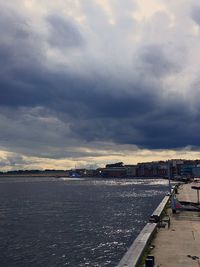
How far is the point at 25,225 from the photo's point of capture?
69000 mm

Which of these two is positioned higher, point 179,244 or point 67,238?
point 179,244

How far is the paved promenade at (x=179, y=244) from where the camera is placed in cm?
3048

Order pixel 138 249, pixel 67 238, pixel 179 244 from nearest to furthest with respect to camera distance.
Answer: pixel 138 249 < pixel 179 244 < pixel 67 238

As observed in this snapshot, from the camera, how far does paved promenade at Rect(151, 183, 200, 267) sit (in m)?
30.5

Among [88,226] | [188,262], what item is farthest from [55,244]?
[188,262]

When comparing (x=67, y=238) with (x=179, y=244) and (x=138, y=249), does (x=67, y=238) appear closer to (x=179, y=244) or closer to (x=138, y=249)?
(x=179, y=244)

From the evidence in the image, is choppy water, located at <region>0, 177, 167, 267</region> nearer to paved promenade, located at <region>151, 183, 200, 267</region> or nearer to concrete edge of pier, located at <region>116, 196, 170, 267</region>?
concrete edge of pier, located at <region>116, 196, 170, 267</region>

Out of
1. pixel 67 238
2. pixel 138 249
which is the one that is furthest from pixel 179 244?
pixel 67 238

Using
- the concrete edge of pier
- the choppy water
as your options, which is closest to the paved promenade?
the concrete edge of pier

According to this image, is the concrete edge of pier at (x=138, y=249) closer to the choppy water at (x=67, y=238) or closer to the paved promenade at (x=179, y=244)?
the paved promenade at (x=179, y=244)

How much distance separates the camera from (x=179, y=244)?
36.7 meters

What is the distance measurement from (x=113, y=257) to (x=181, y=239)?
8.26m

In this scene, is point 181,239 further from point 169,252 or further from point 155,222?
point 155,222

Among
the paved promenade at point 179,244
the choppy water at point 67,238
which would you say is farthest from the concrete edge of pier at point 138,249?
the choppy water at point 67,238
